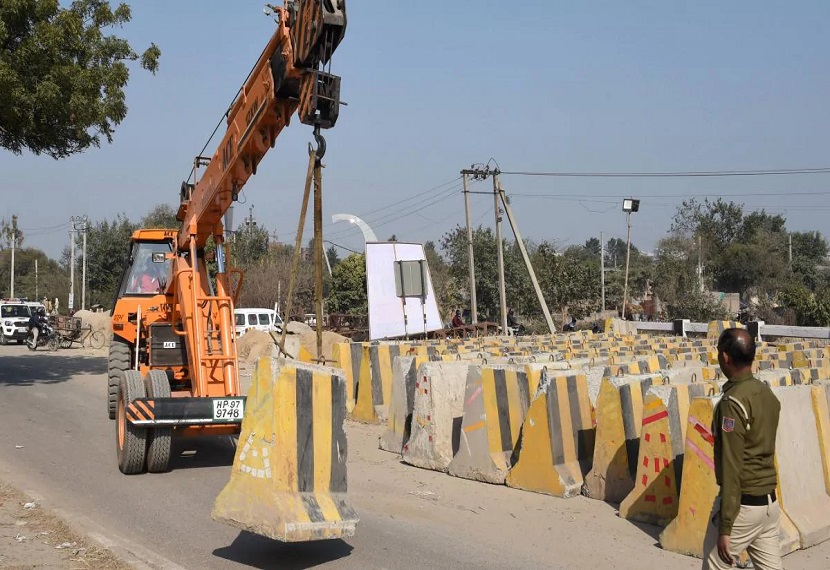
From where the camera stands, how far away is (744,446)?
14.2 ft

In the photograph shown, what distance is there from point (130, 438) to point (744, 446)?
6.94m

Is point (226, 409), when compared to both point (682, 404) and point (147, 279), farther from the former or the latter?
point (682, 404)

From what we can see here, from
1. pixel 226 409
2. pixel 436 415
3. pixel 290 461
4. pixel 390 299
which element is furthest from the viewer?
pixel 390 299

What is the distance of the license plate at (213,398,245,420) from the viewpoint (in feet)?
29.3

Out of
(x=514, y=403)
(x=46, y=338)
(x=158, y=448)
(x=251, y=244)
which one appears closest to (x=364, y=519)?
(x=514, y=403)

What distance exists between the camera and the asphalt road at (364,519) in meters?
6.37

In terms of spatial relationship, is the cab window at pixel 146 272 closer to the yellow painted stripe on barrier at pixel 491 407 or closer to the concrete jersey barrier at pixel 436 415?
the concrete jersey barrier at pixel 436 415

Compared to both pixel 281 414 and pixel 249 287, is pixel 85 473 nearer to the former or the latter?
pixel 281 414

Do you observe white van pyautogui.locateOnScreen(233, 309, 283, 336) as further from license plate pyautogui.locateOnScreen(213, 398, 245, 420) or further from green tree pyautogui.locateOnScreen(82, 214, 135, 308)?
green tree pyautogui.locateOnScreen(82, 214, 135, 308)

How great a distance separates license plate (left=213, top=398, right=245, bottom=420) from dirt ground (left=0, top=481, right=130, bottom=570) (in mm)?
1970

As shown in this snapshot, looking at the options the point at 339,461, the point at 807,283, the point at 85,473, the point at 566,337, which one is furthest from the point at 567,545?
the point at 807,283

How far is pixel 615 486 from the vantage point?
7.94 m

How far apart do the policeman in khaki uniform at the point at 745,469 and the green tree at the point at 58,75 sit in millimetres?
17166

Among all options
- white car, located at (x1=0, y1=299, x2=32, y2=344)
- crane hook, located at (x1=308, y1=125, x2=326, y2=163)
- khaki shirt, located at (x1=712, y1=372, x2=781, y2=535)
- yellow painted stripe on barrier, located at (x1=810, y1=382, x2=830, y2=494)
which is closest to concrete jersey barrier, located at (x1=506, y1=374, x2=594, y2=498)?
yellow painted stripe on barrier, located at (x1=810, y1=382, x2=830, y2=494)
